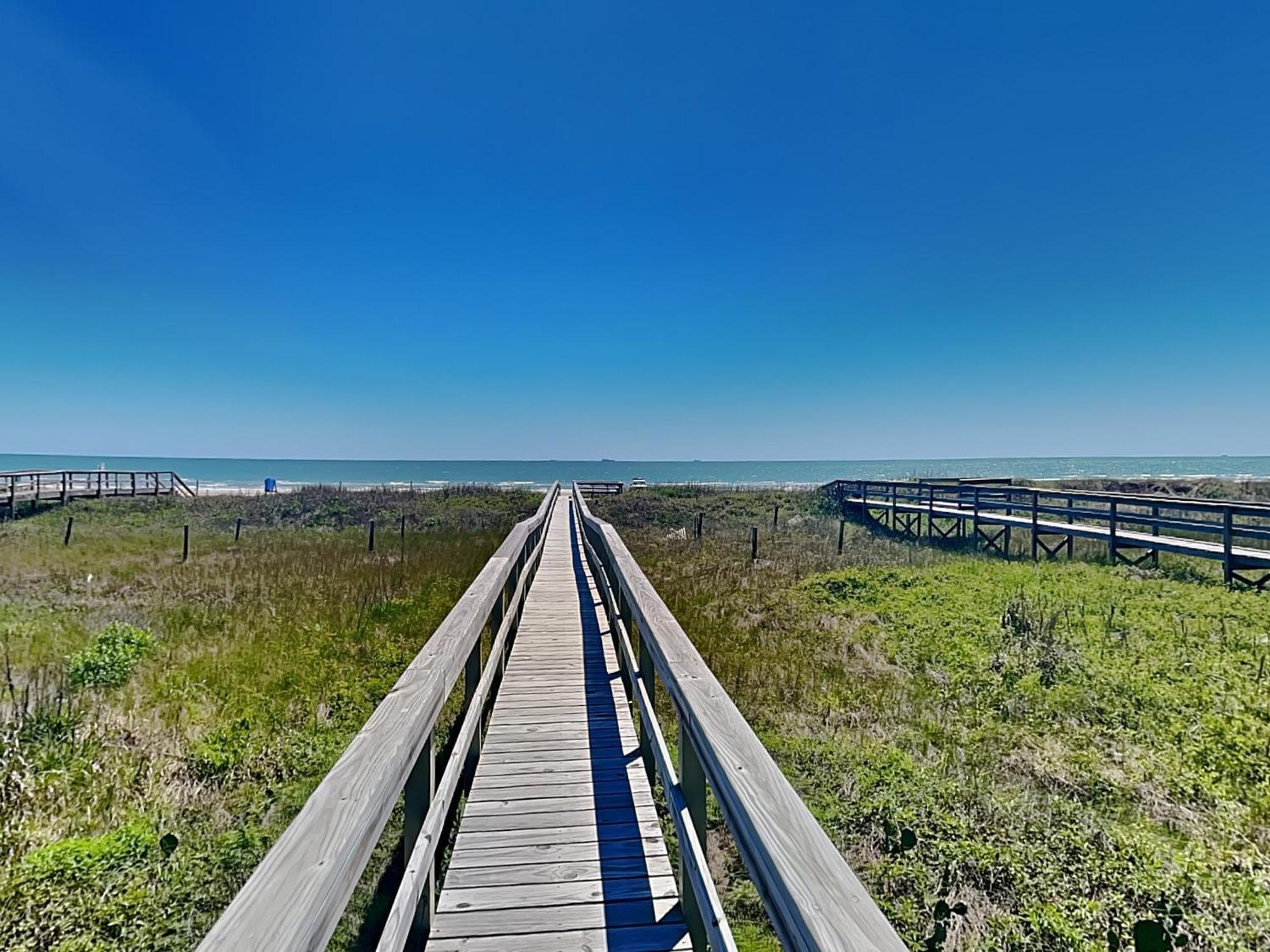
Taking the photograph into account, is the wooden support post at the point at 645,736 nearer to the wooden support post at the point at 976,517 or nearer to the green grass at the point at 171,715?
the green grass at the point at 171,715

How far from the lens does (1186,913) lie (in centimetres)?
278

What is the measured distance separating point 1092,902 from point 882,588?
6919mm

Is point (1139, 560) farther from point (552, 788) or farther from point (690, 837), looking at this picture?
point (690, 837)

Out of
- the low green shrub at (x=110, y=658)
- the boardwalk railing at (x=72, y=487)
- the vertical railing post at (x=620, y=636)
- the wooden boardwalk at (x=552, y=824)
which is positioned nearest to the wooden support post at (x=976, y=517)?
the vertical railing post at (x=620, y=636)

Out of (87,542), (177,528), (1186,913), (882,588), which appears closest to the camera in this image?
(1186,913)

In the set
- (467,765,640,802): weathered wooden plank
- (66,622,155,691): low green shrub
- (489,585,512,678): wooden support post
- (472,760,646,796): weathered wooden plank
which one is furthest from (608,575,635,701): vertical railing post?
(66,622,155,691): low green shrub

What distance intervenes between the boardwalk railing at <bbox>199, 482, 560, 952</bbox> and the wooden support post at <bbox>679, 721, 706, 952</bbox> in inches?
35.1

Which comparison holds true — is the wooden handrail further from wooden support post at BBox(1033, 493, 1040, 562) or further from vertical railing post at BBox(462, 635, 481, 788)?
wooden support post at BBox(1033, 493, 1040, 562)

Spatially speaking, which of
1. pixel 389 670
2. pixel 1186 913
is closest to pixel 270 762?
pixel 389 670

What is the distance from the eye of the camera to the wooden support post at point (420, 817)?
1954 millimetres

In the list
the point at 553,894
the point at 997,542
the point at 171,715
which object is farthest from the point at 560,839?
the point at 997,542

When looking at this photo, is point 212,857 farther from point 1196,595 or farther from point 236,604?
point 1196,595

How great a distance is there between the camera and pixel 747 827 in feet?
4.40

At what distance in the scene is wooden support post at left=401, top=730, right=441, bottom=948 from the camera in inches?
76.9
